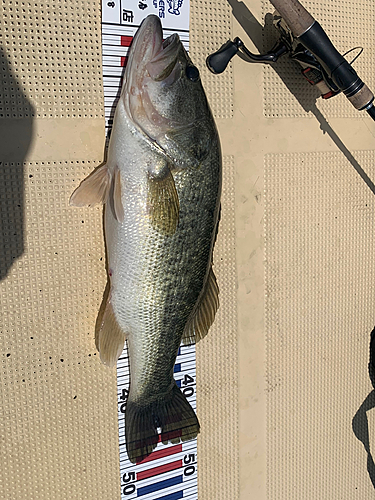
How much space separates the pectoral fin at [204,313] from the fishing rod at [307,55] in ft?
3.55

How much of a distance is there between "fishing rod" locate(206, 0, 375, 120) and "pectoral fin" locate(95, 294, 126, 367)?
131 cm

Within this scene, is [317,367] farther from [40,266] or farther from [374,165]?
[40,266]

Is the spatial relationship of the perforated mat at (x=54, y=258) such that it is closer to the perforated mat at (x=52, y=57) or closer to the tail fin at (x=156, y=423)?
the perforated mat at (x=52, y=57)

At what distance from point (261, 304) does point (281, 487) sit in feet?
3.70

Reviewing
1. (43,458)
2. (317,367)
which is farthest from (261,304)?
(43,458)

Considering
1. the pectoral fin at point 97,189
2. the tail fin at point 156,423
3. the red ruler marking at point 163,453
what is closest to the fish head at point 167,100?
the pectoral fin at point 97,189

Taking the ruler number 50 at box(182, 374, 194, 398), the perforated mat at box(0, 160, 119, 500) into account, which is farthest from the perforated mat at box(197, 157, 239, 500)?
the perforated mat at box(0, 160, 119, 500)

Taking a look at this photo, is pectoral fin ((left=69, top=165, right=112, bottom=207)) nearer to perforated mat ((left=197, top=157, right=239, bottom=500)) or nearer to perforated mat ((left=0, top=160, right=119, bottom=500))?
perforated mat ((left=0, top=160, right=119, bottom=500))

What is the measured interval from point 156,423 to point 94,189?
1082mm

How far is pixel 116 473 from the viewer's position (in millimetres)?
2051

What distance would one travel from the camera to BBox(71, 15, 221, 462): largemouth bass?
5.08ft

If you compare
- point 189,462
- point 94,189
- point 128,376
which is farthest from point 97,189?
point 189,462

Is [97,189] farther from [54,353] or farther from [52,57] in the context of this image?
[54,353]

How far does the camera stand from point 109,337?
1.78 metres
